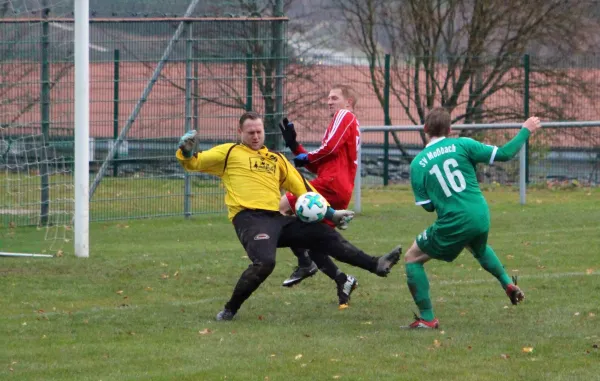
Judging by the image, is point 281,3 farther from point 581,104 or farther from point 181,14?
point 581,104

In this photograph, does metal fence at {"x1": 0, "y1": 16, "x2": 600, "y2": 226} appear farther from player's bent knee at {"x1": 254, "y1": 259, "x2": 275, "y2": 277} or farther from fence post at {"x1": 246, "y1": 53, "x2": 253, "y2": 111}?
player's bent knee at {"x1": 254, "y1": 259, "x2": 275, "y2": 277}

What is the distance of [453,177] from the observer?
7.77 m

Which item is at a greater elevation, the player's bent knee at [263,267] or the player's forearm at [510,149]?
the player's forearm at [510,149]

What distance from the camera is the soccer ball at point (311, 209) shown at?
851 centimetres

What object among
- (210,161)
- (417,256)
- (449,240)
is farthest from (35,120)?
(449,240)

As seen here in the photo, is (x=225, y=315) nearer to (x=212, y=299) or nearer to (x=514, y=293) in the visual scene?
(x=212, y=299)

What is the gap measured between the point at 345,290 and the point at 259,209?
97 cm

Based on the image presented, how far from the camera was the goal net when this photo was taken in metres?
14.2

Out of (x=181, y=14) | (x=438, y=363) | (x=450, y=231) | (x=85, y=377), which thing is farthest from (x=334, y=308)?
(x=181, y=14)

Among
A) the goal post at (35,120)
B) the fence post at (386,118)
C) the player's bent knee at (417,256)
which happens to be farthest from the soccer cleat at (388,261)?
the fence post at (386,118)

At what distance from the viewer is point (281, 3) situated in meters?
17.0

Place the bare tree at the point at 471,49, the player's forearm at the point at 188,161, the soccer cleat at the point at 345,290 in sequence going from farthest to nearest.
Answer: the bare tree at the point at 471,49 < the soccer cleat at the point at 345,290 < the player's forearm at the point at 188,161

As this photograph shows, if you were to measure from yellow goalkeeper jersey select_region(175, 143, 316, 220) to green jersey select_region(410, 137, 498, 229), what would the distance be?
1382 millimetres

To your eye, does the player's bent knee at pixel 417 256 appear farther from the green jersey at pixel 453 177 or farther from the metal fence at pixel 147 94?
the metal fence at pixel 147 94
